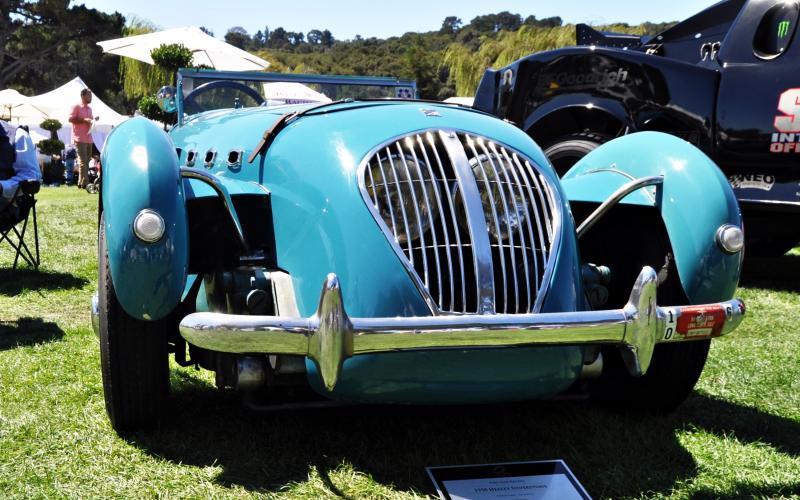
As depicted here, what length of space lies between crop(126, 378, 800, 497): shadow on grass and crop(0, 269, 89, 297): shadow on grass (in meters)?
2.76

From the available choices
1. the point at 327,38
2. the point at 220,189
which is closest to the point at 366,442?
the point at 220,189

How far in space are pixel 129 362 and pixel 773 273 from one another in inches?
214

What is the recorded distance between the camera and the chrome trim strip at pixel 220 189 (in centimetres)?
262

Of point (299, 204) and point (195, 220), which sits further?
point (195, 220)

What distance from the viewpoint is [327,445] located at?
2.77 metres

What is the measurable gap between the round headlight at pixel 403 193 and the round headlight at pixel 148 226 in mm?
657

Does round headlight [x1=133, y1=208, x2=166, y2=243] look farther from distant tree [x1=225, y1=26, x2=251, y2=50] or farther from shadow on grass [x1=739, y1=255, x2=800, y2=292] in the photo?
distant tree [x1=225, y1=26, x2=251, y2=50]

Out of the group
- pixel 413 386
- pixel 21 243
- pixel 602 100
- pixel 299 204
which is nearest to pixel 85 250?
pixel 21 243

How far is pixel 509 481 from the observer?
8.00 feet

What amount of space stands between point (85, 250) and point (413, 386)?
18.2 feet

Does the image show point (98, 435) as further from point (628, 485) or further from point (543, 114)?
point (543, 114)

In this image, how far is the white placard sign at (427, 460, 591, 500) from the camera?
2359mm

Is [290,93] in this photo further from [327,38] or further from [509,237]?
[327,38]

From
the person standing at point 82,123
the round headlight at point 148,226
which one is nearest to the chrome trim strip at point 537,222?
the round headlight at point 148,226
